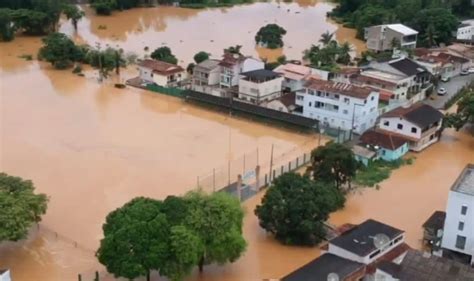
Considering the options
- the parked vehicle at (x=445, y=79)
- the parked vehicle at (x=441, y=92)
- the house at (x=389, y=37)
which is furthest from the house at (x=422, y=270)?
the house at (x=389, y=37)

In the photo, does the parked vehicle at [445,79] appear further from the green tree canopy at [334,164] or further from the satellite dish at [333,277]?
the satellite dish at [333,277]

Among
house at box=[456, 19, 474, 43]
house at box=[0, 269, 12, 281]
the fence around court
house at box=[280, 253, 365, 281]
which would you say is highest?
house at box=[456, 19, 474, 43]

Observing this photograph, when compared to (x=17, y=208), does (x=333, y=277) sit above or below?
below

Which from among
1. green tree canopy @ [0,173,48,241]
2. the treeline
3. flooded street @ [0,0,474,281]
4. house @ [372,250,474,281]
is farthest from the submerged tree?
house @ [372,250,474,281]

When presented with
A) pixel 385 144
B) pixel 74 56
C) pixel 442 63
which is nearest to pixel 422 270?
pixel 385 144

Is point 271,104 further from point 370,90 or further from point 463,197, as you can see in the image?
point 463,197

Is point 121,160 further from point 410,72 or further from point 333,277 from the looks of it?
point 410,72

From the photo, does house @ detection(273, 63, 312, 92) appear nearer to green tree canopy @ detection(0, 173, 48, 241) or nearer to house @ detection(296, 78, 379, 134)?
house @ detection(296, 78, 379, 134)
